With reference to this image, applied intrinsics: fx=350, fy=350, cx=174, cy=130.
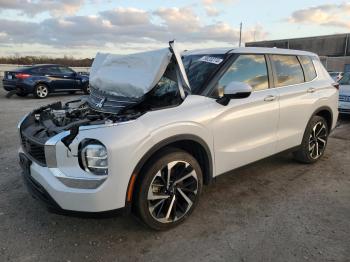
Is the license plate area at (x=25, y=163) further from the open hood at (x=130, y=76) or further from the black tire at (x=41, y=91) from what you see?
the black tire at (x=41, y=91)

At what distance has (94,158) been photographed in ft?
9.68

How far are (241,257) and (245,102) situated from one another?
1.74 metres

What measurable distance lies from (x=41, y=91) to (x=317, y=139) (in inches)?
511

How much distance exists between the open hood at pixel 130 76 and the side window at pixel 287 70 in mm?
1619

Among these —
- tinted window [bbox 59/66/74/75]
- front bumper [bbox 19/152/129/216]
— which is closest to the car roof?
front bumper [bbox 19/152/129/216]

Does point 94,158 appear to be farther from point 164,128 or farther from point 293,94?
point 293,94

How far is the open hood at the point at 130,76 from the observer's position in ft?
11.9

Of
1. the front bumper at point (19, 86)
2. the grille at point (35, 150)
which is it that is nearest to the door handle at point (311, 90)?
the grille at point (35, 150)

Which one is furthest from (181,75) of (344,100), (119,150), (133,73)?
(344,100)

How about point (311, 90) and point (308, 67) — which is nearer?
point (311, 90)

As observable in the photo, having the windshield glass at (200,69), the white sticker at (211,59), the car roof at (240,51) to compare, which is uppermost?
the car roof at (240,51)

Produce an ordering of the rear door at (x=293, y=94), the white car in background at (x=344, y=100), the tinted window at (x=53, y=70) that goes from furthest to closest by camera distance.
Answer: the tinted window at (x=53, y=70) → the white car in background at (x=344, y=100) → the rear door at (x=293, y=94)

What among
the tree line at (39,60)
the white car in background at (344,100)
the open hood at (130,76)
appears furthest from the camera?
the tree line at (39,60)

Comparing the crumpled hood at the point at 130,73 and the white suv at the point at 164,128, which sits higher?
the crumpled hood at the point at 130,73
